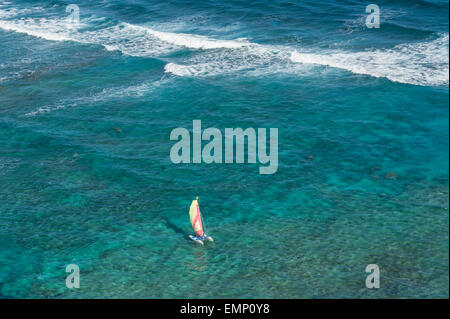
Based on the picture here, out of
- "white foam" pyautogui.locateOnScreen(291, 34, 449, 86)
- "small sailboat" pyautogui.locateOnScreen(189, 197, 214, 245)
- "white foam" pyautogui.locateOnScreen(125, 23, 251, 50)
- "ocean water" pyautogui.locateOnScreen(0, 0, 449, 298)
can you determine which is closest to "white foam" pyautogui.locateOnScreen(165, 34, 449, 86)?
"white foam" pyautogui.locateOnScreen(291, 34, 449, 86)

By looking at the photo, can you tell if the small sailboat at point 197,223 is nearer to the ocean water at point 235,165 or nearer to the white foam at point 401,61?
the ocean water at point 235,165

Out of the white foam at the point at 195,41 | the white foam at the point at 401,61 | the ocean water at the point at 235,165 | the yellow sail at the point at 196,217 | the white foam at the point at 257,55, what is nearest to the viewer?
the ocean water at the point at 235,165

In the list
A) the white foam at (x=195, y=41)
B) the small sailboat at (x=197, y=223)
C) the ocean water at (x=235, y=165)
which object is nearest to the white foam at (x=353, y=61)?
the ocean water at (x=235, y=165)

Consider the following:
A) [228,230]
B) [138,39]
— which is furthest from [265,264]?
[138,39]

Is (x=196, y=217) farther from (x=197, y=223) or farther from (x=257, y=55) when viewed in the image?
(x=257, y=55)

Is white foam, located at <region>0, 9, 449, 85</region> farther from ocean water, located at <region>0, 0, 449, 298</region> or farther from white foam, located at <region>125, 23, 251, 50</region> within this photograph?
ocean water, located at <region>0, 0, 449, 298</region>

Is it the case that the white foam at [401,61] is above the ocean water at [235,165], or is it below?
above

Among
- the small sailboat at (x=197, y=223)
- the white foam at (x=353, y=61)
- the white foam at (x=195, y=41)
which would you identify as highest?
the white foam at (x=195, y=41)
